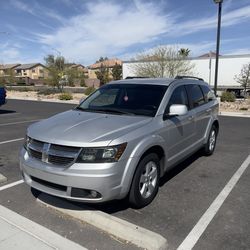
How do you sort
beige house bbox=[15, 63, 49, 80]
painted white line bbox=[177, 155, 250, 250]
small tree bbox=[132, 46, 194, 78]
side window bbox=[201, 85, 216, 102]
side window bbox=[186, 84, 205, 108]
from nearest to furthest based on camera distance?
painted white line bbox=[177, 155, 250, 250]
side window bbox=[186, 84, 205, 108]
side window bbox=[201, 85, 216, 102]
small tree bbox=[132, 46, 194, 78]
beige house bbox=[15, 63, 49, 80]

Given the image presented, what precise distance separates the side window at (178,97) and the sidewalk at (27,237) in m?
2.34

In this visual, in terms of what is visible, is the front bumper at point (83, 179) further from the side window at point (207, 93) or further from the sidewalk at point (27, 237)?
the side window at point (207, 93)

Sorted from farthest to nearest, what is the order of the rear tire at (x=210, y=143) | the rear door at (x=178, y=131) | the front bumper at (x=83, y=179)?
the rear tire at (x=210, y=143), the rear door at (x=178, y=131), the front bumper at (x=83, y=179)

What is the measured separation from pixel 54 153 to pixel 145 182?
50.2 inches

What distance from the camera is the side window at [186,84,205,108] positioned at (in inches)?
209

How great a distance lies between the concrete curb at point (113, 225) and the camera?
296 centimetres

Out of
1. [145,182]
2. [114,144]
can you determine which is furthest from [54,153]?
[145,182]

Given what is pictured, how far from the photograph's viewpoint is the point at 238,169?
218 inches

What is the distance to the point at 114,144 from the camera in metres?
3.29

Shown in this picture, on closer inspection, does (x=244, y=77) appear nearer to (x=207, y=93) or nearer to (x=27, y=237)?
(x=207, y=93)

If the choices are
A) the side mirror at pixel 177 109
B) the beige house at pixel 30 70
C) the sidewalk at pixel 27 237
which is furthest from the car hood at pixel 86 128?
the beige house at pixel 30 70

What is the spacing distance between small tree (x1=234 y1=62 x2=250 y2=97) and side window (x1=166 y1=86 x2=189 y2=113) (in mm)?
25664

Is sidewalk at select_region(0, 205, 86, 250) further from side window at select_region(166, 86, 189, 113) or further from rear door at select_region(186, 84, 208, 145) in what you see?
rear door at select_region(186, 84, 208, 145)

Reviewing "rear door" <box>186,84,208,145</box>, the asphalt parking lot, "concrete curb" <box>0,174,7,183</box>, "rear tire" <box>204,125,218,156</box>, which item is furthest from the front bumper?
"rear tire" <box>204,125,218,156</box>
